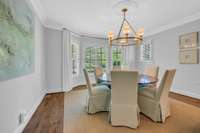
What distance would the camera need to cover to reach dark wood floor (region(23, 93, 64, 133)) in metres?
2.12

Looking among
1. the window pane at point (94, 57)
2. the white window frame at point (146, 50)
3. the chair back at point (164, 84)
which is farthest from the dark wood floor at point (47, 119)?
the white window frame at point (146, 50)

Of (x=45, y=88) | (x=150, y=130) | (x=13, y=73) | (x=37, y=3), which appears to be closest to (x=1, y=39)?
(x=13, y=73)

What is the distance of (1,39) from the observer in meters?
1.44

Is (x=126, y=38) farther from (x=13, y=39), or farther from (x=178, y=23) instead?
(x=178, y=23)

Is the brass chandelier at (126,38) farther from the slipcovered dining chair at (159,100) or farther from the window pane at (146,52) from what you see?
the window pane at (146,52)

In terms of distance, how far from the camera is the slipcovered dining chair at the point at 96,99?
110 inches

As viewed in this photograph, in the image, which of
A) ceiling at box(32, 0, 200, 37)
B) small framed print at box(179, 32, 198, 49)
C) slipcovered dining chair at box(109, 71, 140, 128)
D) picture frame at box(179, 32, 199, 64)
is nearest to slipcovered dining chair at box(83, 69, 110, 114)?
slipcovered dining chair at box(109, 71, 140, 128)

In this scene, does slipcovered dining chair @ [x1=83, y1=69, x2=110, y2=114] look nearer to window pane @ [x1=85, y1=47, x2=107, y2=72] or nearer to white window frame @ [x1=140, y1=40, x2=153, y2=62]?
window pane @ [x1=85, y1=47, x2=107, y2=72]

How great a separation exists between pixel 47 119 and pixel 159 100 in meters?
2.18

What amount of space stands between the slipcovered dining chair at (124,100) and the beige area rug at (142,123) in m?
0.13

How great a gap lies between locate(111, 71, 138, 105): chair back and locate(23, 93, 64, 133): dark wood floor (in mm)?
1114

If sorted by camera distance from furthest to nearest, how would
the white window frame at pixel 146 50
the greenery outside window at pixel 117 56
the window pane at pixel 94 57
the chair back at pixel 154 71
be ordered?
the greenery outside window at pixel 117 56 < the window pane at pixel 94 57 < the white window frame at pixel 146 50 < the chair back at pixel 154 71

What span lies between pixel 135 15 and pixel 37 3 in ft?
8.24

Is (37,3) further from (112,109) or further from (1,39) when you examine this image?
(112,109)
